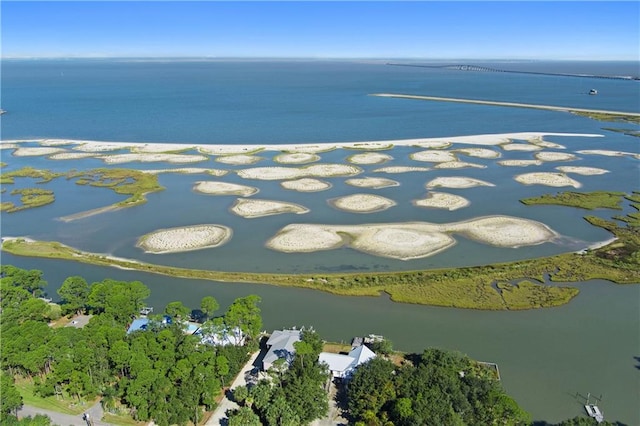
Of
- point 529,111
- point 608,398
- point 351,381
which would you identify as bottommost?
point 608,398

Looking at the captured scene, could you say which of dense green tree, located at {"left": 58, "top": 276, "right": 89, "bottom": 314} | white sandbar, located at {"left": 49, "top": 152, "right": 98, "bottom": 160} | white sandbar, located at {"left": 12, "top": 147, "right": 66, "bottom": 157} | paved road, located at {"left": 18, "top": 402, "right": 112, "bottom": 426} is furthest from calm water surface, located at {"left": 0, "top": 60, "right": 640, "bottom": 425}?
paved road, located at {"left": 18, "top": 402, "right": 112, "bottom": 426}

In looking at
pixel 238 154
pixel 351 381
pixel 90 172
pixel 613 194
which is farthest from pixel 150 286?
pixel 613 194

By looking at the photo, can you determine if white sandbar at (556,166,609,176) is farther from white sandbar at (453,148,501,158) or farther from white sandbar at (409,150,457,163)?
white sandbar at (409,150,457,163)

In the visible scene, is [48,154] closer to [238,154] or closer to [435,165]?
[238,154]

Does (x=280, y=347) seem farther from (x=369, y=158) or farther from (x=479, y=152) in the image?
(x=479, y=152)

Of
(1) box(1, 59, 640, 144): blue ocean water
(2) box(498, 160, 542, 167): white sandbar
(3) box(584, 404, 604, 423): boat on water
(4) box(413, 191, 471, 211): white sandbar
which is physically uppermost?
(1) box(1, 59, 640, 144): blue ocean water

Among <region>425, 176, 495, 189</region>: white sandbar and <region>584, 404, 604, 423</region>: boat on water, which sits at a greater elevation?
<region>425, 176, 495, 189</region>: white sandbar
